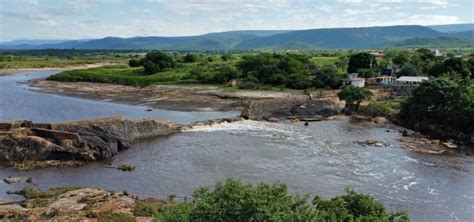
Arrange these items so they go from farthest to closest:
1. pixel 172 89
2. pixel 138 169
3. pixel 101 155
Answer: pixel 172 89 < pixel 101 155 < pixel 138 169

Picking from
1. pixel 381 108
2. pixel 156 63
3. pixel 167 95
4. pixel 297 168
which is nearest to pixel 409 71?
pixel 381 108

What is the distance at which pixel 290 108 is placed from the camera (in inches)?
2741

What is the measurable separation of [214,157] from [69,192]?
14957 millimetres

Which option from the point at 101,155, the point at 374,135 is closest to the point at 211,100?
the point at 374,135

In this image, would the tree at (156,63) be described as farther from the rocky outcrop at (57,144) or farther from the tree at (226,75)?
the rocky outcrop at (57,144)

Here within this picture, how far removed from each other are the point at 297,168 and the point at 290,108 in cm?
2743

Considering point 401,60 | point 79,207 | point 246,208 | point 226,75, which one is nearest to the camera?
point 246,208

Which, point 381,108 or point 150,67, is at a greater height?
point 150,67

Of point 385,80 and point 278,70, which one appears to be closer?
point 385,80

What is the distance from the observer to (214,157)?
1821 inches

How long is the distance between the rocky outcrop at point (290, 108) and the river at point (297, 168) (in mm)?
5309

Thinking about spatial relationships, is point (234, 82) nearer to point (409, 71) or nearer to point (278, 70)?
point (278, 70)

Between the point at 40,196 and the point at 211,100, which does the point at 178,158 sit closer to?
the point at 40,196

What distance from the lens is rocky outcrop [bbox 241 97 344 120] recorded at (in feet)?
222
